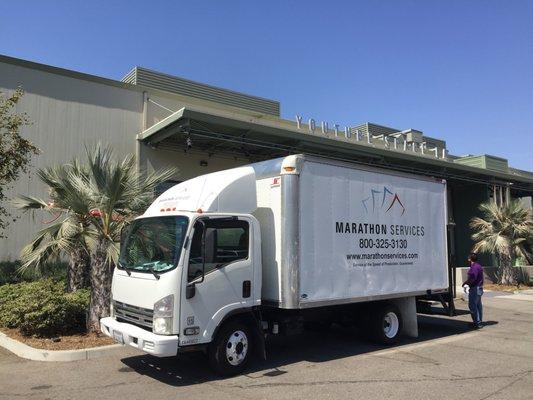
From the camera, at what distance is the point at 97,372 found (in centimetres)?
754

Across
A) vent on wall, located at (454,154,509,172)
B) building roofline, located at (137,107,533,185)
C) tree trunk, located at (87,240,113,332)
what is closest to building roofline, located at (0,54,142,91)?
building roofline, located at (137,107,533,185)

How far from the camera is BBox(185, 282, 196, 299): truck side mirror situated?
22.7 feet

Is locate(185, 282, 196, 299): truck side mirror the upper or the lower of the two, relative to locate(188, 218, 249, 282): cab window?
lower

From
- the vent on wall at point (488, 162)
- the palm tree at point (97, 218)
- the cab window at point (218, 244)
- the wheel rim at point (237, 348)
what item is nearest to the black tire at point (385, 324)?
the wheel rim at point (237, 348)

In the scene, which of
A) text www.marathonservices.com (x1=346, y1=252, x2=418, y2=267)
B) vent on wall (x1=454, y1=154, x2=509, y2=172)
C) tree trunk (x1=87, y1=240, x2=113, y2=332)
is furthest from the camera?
vent on wall (x1=454, y1=154, x2=509, y2=172)

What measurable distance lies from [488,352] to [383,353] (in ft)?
6.38

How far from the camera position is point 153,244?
755cm

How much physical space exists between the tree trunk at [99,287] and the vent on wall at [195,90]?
1141cm

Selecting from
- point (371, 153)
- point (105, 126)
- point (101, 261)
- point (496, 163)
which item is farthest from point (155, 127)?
point (496, 163)

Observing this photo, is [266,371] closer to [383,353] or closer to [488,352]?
[383,353]

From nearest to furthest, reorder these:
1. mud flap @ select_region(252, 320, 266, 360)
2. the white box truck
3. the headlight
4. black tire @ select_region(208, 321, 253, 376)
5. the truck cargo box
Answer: the headlight → the white box truck → black tire @ select_region(208, 321, 253, 376) → mud flap @ select_region(252, 320, 266, 360) → the truck cargo box

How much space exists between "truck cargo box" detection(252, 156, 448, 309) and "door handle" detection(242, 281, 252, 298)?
48cm

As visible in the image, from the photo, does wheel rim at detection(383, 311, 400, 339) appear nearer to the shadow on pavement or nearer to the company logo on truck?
the shadow on pavement

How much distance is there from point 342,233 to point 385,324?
2333 millimetres
